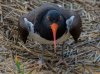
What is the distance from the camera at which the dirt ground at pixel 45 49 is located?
15.4ft

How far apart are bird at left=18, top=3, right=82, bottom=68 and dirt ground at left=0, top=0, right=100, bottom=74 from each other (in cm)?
38

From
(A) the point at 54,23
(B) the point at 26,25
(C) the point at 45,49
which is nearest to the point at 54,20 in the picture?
Result: (A) the point at 54,23

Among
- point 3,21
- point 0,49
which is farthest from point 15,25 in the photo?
point 0,49

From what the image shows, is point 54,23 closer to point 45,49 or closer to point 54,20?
point 54,20

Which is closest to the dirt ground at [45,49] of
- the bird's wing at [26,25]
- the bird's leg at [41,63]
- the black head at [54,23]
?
the bird's leg at [41,63]

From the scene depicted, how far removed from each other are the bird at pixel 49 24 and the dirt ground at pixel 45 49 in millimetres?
378

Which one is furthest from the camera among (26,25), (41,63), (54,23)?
(41,63)

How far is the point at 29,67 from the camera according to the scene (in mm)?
4711

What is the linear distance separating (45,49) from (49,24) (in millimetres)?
815

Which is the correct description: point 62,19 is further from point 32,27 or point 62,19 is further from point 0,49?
point 0,49

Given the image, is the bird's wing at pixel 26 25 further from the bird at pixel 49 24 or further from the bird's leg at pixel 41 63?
the bird's leg at pixel 41 63

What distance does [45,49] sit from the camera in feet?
16.6

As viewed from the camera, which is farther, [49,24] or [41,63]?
[41,63]

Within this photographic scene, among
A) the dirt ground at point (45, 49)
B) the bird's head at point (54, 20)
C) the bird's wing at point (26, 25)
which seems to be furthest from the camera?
the dirt ground at point (45, 49)
